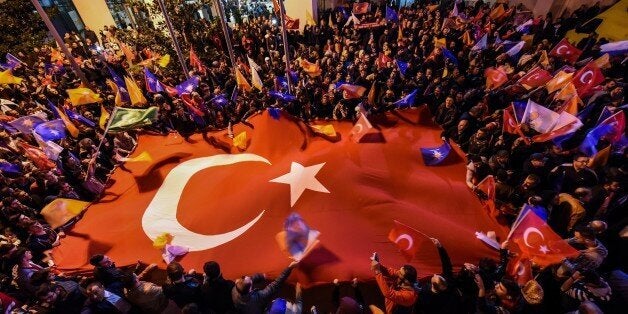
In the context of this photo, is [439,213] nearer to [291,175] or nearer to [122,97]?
[291,175]

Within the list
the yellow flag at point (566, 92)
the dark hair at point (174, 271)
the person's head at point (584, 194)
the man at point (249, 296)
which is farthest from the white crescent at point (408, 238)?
the yellow flag at point (566, 92)

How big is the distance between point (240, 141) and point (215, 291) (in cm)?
407

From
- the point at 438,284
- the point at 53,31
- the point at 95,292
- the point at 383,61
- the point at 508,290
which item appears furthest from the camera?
the point at 383,61

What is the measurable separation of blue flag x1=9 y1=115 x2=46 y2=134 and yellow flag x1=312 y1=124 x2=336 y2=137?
7046 mm

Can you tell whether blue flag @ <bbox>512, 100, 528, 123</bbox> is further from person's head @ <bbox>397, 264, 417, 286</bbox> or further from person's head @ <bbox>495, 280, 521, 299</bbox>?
person's head @ <bbox>397, 264, 417, 286</bbox>

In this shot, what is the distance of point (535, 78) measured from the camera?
25.0 ft

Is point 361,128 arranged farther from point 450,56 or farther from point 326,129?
point 450,56

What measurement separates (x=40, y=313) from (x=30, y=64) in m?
15.9

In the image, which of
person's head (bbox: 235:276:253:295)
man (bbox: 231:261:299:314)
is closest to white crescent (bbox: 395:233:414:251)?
man (bbox: 231:261:299:314)

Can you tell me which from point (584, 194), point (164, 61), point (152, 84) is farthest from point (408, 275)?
point (164, 61)

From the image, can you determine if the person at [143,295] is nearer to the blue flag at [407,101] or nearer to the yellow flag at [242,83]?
the yellow flag at [242,83]

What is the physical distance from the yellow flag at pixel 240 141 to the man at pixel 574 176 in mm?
6186

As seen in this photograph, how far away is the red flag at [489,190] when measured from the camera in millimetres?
5199

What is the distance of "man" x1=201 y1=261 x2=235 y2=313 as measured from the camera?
144 inches
